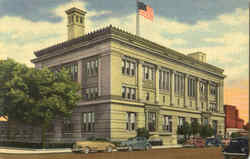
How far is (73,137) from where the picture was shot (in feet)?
131

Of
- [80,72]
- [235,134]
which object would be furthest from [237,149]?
[80,72]

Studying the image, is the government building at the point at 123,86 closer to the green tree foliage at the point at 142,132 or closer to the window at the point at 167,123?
the window at the point at 167,123

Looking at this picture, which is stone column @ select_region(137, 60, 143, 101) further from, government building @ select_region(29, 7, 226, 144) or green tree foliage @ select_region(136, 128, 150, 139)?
green tree foliage @ select_region(136, 128, 150, 139)

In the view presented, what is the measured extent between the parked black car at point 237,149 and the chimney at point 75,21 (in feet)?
53.3

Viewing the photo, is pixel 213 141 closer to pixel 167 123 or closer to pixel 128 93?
pixel 167 123

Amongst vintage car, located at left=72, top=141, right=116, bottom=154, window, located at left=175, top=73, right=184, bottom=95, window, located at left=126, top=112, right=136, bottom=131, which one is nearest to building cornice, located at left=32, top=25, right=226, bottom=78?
window, located at left=175, top=73, right=184, bottom=95

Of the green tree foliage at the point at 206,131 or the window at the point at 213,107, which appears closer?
the window at the point at 213,107

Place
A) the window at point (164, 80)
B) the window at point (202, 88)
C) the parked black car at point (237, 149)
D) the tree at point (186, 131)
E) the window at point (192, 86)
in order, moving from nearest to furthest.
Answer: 1. the parked black car at point (237, 149)
2. the window at point (202, 88)
3. the window at point (192, 86)
4. the tree at point (186, 131)
5. the window at point (164, 80)

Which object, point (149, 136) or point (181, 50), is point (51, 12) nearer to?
point (181, 50)

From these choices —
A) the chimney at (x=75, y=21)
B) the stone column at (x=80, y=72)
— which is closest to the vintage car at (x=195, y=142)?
the stone column at (x=80, y=72)

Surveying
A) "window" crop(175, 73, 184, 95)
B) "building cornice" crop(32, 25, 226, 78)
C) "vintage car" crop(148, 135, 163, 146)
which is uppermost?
"building cornice" crop(32, 25, 226, 78)

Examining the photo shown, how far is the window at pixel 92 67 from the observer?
127 ft

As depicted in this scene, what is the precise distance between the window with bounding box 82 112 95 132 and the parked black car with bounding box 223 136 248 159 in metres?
19.0

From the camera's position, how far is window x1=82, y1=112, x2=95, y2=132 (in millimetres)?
38500
